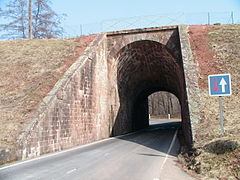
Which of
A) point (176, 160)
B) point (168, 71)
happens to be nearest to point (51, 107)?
point (176, 160)

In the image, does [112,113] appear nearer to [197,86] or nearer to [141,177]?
[197,86]

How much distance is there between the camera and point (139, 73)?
72.6ft

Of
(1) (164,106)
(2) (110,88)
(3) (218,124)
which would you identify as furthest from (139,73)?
(1) (164,106)

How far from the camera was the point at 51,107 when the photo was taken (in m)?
10.9

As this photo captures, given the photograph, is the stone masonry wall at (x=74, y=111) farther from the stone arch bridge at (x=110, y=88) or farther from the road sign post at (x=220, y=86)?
the road sign post at (x=220, y=86)

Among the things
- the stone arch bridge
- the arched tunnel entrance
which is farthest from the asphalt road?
the arched tunnel entrance

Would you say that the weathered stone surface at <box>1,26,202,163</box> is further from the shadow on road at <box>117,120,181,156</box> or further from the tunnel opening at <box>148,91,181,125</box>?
the tunnel opening at <box>148,91,181,125</box>

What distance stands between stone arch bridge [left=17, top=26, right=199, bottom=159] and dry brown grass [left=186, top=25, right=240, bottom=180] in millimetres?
627

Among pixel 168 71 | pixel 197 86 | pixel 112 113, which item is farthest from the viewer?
pixel 168 71

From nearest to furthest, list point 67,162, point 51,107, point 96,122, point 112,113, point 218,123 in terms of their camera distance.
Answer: point 67,162
point 218,123
point 51,107
point 96,122
point 112,113

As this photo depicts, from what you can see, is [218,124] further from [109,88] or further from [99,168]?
[109,88]

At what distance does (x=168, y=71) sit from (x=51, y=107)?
41.1ft

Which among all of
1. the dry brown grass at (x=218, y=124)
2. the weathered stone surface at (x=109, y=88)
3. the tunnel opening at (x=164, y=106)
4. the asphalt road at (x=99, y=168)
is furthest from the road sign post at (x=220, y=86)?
the tunnel opening at (x=164, y=106)

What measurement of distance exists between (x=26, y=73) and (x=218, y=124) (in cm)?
1245
